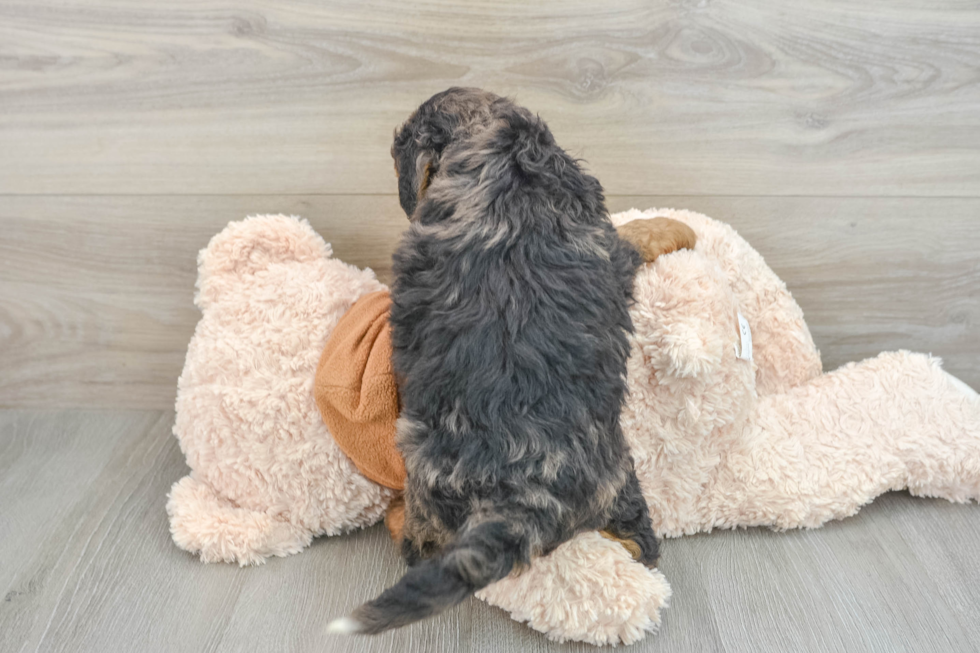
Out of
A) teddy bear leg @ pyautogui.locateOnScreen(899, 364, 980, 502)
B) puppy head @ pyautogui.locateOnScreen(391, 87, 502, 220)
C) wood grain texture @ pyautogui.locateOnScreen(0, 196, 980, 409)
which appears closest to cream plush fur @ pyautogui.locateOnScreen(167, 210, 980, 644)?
teddy bear leg @ pyautogui.locateOnScreen(899, 364, 980, 502)

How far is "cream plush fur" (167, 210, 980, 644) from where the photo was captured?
33.0 inches

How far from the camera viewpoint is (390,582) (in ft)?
2.94

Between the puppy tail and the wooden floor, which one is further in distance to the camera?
the wooden floor

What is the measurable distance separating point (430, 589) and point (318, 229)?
28.9 inches

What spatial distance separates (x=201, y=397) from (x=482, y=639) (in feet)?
1.64

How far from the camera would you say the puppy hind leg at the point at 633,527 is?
79 cm

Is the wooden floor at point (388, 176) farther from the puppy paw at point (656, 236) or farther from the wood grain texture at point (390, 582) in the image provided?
the puppy paw at point (656, 236)

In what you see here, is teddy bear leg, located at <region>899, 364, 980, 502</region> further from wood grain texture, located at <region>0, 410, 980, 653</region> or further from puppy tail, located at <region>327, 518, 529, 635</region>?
puppy tail, located at <region>327, 518, 529, 635</region>

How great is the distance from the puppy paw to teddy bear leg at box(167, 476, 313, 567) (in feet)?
1.96

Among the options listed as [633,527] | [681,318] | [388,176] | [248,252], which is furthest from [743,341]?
[248,252]

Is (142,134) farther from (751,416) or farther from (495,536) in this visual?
(751,416)

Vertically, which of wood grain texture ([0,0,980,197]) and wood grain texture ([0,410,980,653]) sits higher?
wood grain texture ([0,0,980,197])

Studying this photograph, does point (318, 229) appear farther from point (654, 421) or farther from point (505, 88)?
point (654, 421)

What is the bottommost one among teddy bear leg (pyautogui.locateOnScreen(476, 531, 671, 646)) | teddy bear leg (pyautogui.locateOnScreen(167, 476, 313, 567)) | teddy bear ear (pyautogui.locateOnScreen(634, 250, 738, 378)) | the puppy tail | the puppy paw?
teddy bear leg (pyautogui.locateOnScreen(167, 476, 313, 567))
